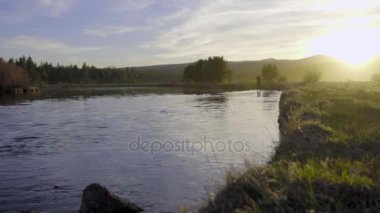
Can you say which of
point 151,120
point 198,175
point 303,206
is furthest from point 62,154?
point 303,206

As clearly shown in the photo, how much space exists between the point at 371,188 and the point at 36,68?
169876 mm

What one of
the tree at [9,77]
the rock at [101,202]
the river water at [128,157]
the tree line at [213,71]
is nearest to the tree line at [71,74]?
the tree at [9,77]

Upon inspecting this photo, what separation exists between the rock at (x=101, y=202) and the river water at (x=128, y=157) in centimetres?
82

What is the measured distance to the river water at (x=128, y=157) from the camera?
1493cm

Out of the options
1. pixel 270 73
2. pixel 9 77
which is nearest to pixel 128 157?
pixel 9 77

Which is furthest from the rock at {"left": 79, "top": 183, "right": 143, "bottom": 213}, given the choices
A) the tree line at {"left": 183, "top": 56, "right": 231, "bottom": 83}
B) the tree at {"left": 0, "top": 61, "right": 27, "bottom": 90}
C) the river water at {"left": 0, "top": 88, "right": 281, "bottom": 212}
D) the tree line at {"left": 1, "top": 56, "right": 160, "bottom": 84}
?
the tree line at {"left": 1, "top": 56, "right": 160, "bottom": 84}

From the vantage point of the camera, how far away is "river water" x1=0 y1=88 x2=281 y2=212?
14.9m

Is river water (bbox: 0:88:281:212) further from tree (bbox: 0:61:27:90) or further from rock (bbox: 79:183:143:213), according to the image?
tree (bbox: 0:61:27:90)

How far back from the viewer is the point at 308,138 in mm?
14594

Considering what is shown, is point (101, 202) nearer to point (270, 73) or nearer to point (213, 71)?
point (213, 71)

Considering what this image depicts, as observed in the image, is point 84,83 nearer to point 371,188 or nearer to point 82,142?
point 82,142

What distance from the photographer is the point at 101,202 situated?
13.0 m

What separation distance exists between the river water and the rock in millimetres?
816

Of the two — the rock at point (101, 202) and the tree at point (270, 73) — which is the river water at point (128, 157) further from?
the tree at point (270, 73)
